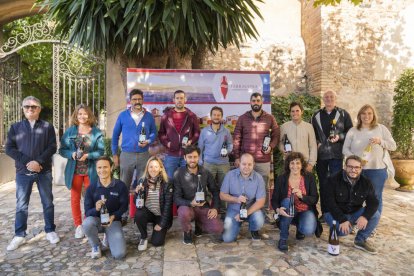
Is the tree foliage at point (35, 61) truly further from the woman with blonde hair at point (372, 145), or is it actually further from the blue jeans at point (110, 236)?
the woman with blonde hair at point (372, 145)

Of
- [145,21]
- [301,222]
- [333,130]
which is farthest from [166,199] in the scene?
[145,21]

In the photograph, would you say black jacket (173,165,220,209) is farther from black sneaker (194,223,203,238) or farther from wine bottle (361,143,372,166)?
wine bottle (361,143,372,166)

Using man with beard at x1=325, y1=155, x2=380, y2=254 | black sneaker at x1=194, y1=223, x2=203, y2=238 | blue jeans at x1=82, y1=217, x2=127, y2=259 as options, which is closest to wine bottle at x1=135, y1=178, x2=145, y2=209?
blue jeans at x1=82, y1=217, x2=127, y2=259

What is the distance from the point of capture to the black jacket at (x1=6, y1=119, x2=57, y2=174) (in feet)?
12.8

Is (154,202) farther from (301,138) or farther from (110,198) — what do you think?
(301,138)

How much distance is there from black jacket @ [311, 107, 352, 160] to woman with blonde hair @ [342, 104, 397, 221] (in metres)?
0.24

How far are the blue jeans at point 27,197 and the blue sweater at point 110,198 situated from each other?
66 cm

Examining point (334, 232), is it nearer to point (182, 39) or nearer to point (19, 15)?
point (182, 39)

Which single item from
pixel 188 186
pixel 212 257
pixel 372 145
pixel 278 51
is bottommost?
pixel 212 257

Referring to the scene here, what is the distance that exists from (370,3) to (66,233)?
830 cm

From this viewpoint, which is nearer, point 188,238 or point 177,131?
point 188,238

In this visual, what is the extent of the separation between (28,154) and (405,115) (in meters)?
7.67

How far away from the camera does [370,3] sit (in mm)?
8195

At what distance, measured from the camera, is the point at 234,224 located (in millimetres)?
3982
